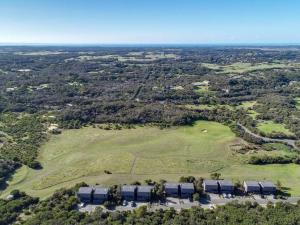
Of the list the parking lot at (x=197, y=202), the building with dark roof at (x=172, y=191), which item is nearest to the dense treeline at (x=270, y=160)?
the parking lot at (x=197, y=202)

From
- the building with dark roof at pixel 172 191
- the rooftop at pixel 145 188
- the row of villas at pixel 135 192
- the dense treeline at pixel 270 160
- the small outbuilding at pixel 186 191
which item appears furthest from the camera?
the dense treeline at pixel 270 160

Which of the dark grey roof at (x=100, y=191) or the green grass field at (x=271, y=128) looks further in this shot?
the green grass field at (x=271, y=128)

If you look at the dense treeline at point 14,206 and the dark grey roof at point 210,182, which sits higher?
the dark grey roof at point 210,182

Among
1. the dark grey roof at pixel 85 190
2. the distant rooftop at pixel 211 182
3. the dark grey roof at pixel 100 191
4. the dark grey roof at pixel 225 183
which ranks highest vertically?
the dark grey roof at pixel 85 190

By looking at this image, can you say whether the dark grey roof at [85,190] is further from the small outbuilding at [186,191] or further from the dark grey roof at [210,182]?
the dark grey roof at [210,182]

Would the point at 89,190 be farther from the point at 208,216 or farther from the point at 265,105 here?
the point at 265,105

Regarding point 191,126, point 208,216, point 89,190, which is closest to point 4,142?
point 89,190
